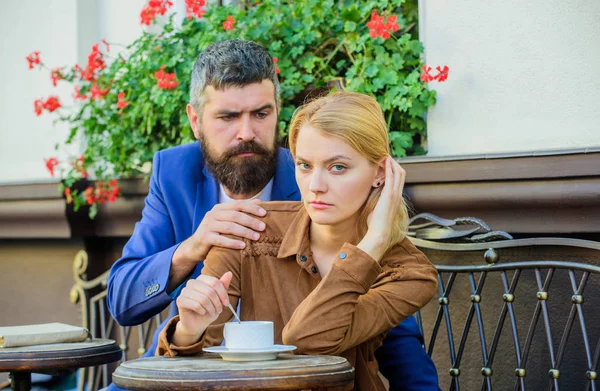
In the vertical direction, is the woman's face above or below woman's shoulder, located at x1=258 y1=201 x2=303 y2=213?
above

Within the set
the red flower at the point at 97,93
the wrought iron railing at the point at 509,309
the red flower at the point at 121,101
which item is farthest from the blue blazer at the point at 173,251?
the red flower at the point at 97,93

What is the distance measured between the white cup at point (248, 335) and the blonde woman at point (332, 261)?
0.11 metres

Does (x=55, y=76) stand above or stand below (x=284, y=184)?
above

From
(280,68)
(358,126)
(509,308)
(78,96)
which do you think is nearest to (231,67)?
(358,126)

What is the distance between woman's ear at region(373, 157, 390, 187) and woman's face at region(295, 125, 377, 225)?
8 cm

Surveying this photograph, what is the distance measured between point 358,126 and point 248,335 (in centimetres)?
75

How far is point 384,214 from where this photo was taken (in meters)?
2.77

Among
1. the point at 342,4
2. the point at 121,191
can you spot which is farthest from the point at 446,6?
the point at 121,191

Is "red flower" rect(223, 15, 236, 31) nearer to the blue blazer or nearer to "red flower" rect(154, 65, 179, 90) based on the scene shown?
"red flower" rect(154, 65, 179, 90)

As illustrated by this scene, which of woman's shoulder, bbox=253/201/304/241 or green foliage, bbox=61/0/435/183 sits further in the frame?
green foliage, bbox=61/0/435/183

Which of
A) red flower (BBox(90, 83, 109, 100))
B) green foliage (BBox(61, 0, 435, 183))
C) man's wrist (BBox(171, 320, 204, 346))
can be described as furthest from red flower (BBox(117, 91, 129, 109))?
man's wrist (BBox(171, 320, 204, 346))

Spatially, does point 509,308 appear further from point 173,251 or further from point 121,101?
point 121,101

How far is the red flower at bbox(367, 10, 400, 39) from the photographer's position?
4.02 m

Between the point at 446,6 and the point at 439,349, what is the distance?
4.76 ft
